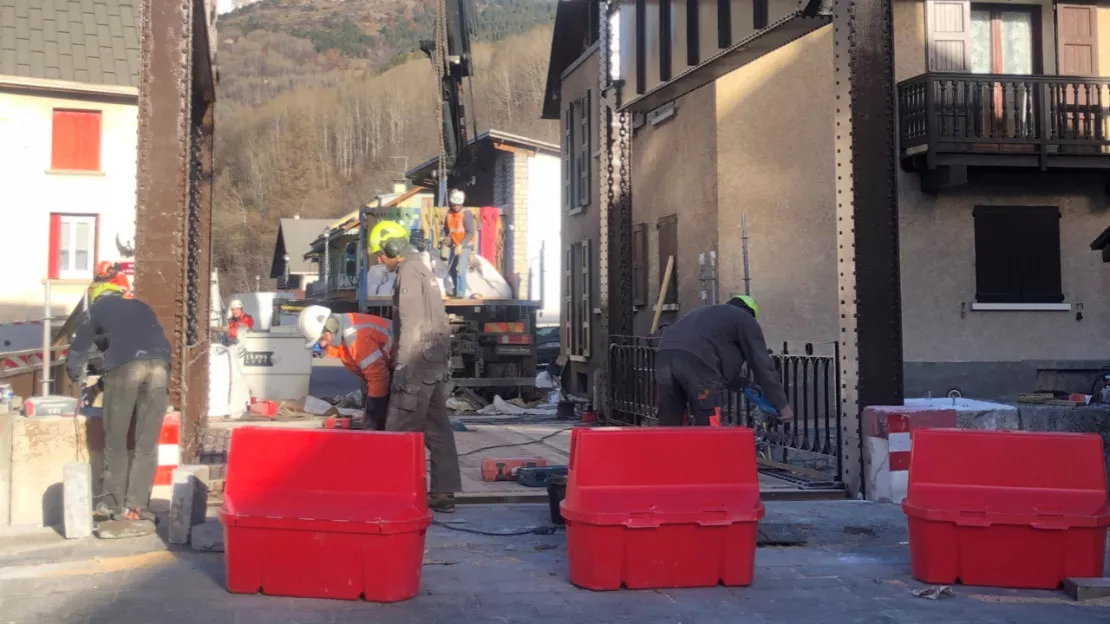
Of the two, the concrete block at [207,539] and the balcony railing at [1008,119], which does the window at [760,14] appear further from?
the balcony railing at [1008,119]

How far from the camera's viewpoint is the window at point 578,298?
22156mm

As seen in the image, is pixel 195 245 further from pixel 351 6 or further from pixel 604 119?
pixel 351 6

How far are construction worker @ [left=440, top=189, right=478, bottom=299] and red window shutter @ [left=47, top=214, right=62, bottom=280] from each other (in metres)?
16.1

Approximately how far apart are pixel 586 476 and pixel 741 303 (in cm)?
272

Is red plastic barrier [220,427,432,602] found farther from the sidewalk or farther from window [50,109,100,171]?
window [50,109,100,171]

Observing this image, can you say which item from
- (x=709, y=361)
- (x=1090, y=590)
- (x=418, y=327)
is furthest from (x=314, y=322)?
(x=1090, y=590)

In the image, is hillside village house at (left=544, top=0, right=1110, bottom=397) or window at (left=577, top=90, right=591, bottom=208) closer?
hillside village house at (left=544, top=0, right=1110, bottom=397)

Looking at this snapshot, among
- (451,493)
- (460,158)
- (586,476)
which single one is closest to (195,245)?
(451,493)

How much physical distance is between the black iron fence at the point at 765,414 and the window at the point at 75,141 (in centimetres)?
2225

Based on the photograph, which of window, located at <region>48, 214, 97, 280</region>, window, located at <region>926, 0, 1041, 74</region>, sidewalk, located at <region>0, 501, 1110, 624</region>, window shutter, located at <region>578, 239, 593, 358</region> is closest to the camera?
sidewalk, located at <region>0, 501, 1110, 624</region>

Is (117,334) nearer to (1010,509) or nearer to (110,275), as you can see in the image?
(110,275)

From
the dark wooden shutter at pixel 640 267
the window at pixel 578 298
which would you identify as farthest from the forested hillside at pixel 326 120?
the dark wooden shutter at pixel 640 267

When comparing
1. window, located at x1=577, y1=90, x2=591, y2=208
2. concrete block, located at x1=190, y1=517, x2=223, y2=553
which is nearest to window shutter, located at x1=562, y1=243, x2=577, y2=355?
window, located at x1=577, y1=90, x2=591, y2=208

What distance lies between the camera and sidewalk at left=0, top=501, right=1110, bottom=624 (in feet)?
17.4
